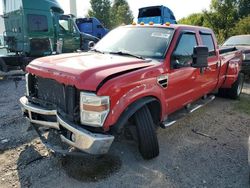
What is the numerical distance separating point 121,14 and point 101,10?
24.0 feet

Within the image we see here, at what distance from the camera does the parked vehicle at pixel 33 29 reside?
1029cm

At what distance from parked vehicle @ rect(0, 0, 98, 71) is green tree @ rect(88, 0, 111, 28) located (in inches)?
805

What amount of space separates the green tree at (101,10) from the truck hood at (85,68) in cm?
2896

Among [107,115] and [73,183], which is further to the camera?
[73,183]

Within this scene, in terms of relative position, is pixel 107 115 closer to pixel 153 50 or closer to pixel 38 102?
pixel 38 102

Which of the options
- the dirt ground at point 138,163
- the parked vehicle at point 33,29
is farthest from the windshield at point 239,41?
the parked vehicle at point 33,29

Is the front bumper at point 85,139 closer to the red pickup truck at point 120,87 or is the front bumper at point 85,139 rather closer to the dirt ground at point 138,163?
the red pickup truck at point 120,87

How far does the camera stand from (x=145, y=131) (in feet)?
11.5

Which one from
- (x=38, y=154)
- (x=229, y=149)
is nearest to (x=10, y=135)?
(x=38, y=154)

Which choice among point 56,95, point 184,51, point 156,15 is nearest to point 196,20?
point 156,15

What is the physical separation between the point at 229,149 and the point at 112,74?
2304 mm

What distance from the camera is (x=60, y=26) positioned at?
1170 centimetres

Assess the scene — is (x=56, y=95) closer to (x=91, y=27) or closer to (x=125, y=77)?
(x=125, y=77)

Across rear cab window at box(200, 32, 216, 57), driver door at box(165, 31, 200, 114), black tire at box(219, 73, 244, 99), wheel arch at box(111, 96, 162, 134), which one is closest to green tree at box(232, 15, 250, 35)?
black tire at box(219, 73, 244, 99)
